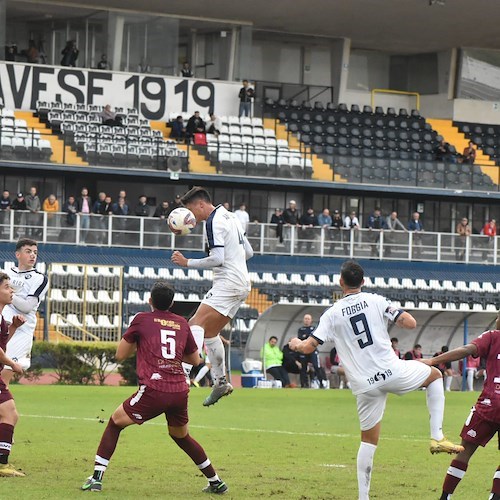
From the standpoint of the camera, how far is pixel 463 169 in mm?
47219

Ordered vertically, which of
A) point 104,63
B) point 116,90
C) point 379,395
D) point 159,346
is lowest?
point 379,395

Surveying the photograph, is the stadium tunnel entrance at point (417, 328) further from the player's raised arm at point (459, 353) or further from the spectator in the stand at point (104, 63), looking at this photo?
the spectator in the stand at point (104, 63)

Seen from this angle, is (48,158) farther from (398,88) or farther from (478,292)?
(398,88)

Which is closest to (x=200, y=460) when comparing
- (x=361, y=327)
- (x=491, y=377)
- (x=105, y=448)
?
(x=105, y=448)

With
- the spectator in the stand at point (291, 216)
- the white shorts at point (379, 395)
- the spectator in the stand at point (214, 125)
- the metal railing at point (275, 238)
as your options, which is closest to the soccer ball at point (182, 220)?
the white shorts at point (379, 395)

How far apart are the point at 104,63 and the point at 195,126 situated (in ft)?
16.1

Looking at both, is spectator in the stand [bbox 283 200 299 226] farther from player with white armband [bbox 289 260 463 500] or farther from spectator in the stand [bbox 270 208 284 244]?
player with white armband [bbox 289 260 463 500]

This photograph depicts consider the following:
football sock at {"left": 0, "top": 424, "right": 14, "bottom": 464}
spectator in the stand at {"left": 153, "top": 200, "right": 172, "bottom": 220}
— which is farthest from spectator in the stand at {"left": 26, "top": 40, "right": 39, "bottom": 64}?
football sock at {"left": 0, "top": 424, "right": 14, "bottom": 464}

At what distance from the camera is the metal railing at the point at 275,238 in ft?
119

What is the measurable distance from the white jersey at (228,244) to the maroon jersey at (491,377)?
12.1 ft

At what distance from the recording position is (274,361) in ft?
97.1

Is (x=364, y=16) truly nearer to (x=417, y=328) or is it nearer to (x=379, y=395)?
(x=417, y=328)

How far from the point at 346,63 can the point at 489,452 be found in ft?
129

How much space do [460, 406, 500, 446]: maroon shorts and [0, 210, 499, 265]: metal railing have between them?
2629cm
